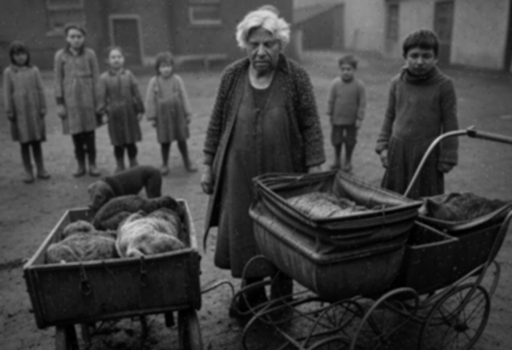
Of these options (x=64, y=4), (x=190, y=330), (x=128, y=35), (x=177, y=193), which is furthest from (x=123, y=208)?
(x=128, y=35)

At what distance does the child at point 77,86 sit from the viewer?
7.23 meters

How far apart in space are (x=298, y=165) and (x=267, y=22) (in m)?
1.06

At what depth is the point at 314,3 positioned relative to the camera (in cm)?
3856

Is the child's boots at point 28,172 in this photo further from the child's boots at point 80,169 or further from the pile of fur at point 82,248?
the pile of fur at point 82,248

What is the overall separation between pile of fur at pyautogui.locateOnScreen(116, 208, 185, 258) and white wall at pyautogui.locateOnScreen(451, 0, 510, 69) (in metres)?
18.5

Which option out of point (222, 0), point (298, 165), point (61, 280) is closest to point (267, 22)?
point (298, 165)

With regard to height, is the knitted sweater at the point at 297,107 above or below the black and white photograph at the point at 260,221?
above

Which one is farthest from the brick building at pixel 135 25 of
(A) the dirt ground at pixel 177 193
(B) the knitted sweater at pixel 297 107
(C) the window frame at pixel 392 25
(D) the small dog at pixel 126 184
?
(B) the knitted sweater at pixel 297 107

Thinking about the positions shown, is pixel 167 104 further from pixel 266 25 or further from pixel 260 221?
pixel 260 221

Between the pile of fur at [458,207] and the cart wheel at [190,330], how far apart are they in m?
1.63

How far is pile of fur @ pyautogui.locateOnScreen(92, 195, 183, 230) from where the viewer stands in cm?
345

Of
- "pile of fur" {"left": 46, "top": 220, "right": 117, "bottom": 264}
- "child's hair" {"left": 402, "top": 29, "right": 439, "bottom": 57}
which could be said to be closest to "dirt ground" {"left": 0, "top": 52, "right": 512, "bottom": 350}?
"pile of fur" {"left": 46, "top": 220, "right": 117, "bottom": 264}

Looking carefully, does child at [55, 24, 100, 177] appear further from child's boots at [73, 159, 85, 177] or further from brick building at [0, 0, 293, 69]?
brick building at [0, 0, 293, 69]

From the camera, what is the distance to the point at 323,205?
2752 mm
